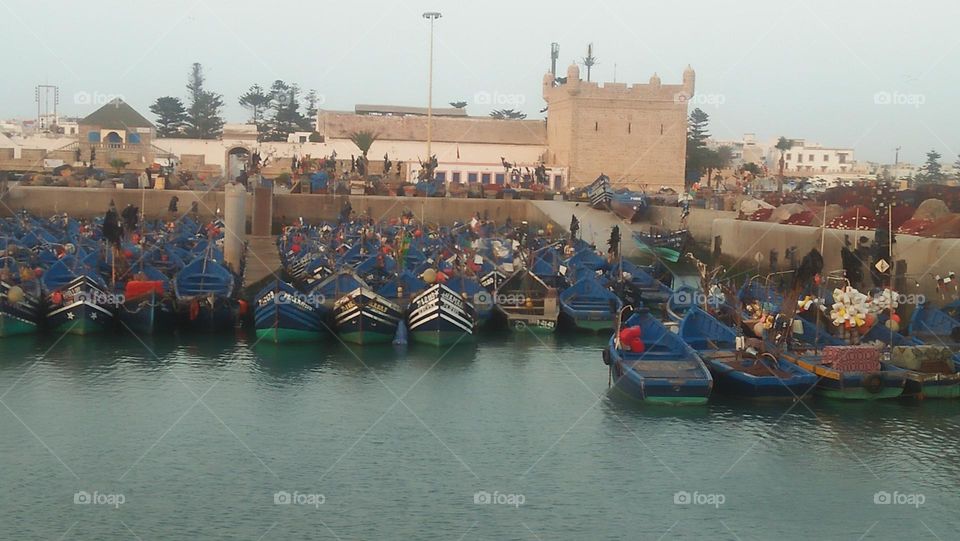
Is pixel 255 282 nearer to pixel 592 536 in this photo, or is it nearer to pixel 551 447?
pixel 551 447

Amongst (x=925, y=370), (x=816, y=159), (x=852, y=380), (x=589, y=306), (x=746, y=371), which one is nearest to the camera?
(x=852, y=380)

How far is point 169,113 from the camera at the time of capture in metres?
97.1

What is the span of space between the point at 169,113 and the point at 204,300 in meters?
73.8

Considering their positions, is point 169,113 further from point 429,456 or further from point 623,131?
point 429,456

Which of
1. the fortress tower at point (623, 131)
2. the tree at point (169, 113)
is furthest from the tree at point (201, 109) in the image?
the fortress tower at point (623, 131)

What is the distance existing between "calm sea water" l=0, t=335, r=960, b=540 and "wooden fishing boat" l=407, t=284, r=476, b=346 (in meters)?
1.23

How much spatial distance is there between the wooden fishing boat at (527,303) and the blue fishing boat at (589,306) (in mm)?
403

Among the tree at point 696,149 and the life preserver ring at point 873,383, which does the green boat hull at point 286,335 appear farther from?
the tree at point 696,149

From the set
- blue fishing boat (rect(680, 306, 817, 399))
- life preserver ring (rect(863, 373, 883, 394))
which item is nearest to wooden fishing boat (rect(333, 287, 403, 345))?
blue fishing boat (rect(680, 306, 817, 399))

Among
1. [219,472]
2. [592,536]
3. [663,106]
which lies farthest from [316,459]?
[663,106]

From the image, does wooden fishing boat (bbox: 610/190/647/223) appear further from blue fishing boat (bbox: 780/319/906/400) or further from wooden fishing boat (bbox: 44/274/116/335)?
blue fishing boat (bbox: 780/319/906/400)

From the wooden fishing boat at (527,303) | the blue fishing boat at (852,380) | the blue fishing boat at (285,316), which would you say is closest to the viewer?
the blue fishing boat at (852,380)

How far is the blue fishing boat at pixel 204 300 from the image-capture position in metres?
27.3

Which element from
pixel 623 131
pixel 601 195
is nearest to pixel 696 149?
pixel 623 131
